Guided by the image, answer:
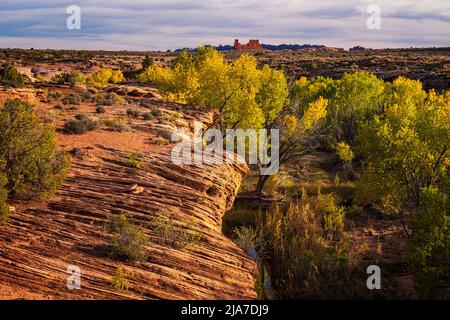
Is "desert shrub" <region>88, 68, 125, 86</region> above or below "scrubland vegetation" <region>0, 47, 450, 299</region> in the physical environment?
above

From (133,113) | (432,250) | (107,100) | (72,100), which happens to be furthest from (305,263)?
(72,100)

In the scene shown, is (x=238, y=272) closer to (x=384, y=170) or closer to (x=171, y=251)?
(x=171, y=251)

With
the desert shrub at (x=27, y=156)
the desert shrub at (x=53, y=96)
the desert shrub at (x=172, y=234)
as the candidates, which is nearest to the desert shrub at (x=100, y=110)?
the desert shrub at (x=53, y=96)

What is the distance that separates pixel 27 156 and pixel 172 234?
5.38 m

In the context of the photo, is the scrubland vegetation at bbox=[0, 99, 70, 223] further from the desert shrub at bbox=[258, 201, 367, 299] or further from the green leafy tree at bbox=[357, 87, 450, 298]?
the green leafy tree at bbox=[357, 87, 450, 298]

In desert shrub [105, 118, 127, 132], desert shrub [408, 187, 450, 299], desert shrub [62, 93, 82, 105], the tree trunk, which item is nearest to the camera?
desert shrub [408, 187, 450, 299]

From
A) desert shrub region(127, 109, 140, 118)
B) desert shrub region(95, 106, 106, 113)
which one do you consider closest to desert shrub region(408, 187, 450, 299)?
desert shrub region(127, 109, 140, 118)

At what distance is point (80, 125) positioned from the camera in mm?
22094

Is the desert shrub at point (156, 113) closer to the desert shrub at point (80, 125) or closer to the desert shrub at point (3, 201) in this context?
the desert shrub at point (80, 125)

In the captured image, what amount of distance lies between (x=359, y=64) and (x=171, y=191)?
80.7m

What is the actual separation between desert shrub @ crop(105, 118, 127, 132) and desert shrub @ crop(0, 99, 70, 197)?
810 cm

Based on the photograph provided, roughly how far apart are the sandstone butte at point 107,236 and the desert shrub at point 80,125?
2.49m

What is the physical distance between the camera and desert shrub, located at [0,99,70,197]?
13695 mm
